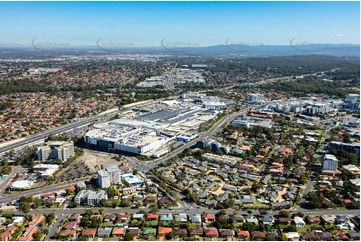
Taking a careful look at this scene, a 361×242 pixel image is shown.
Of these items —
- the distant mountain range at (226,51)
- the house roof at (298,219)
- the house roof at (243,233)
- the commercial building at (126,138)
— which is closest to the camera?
the house roof at (243,233)

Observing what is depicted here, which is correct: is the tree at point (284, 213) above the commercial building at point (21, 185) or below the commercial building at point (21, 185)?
above

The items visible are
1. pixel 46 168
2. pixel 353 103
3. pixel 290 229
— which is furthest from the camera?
pixel 353 103

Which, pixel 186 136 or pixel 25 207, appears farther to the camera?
pixel 186 136

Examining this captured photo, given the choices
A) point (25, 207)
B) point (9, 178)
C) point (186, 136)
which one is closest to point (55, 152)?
point (9, 178)

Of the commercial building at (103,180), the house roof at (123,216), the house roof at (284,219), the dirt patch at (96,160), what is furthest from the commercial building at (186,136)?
the house roof at (284,219)

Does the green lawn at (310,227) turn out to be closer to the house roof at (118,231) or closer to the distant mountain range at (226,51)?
the house roof at (118,231)

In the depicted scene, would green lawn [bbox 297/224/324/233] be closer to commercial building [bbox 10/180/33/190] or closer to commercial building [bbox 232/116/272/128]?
commercial building [bbox 10/180/33/190]

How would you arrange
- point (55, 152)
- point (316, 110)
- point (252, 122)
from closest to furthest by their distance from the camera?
point (55, 152) → point (252, 122) → point (316, 110)

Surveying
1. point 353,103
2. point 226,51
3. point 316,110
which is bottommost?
point 316,110

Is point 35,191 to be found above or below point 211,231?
below

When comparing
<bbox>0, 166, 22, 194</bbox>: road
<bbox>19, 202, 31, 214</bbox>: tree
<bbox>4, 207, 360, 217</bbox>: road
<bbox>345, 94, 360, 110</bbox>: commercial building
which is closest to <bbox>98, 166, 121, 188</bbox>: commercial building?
<bbox>4, 207, 360, 217</bbox>: road

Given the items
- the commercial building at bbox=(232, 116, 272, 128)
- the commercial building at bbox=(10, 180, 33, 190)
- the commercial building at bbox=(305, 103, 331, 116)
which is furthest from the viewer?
the commercial building at bbox=(305, 103, 331, 116)

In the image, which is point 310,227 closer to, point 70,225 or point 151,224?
point 151,224
